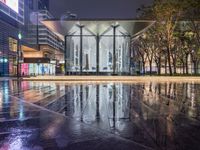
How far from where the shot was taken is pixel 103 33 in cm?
5344

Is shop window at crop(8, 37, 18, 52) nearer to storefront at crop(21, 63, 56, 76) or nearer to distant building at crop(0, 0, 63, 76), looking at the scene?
distant building at crop(0, 0, 63, 76)

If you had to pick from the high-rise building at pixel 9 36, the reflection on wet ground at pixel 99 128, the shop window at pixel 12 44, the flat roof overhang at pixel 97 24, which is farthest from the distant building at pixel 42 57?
the reflection on wet ground at pixel 99 128

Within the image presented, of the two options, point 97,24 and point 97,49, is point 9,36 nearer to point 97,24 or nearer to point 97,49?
point 97,49

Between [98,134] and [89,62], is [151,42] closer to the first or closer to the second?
[89,62]

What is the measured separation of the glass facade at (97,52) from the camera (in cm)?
5366

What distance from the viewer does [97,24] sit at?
159 ft

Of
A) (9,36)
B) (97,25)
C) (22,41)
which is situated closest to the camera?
(97,25)

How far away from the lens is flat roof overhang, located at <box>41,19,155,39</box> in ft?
156

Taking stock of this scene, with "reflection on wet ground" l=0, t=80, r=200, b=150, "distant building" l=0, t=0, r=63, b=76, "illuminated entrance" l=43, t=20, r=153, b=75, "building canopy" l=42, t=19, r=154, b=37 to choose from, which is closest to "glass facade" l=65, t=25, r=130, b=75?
"illuminated entrance" l=43, t=20, r=153, b=75

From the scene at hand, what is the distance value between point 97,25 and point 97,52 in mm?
6141

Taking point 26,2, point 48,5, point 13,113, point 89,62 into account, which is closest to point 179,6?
point 89,62

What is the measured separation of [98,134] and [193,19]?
43691 millimetres

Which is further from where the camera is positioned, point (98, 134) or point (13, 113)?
point (13, 113)

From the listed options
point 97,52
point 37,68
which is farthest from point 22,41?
point 97,52
